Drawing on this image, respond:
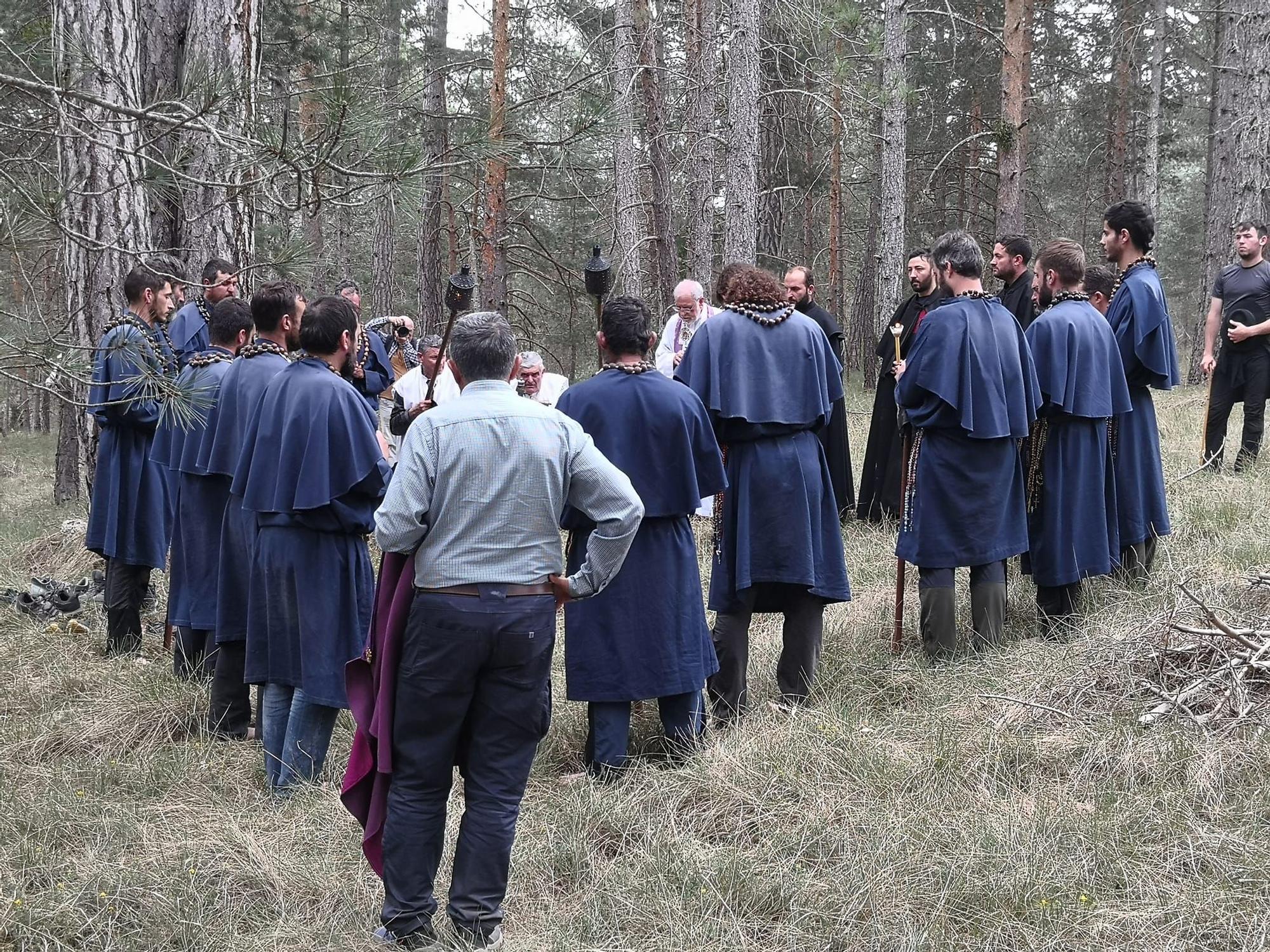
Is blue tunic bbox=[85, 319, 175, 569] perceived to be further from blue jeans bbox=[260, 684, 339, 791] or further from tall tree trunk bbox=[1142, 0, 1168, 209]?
tall tree trunk bbox=[1142, 0, 1168, 209]

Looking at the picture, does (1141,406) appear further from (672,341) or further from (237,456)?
(237,456)

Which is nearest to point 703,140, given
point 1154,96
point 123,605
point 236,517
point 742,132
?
point 742,132

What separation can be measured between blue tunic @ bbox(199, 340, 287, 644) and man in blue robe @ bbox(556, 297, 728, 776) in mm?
1495

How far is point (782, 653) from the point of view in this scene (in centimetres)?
587

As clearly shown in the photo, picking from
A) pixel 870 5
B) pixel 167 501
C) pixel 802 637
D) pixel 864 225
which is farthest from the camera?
pixel 864 225

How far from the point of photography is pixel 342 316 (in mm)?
4988

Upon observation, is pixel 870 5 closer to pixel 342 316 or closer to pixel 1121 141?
pixel 1121 141

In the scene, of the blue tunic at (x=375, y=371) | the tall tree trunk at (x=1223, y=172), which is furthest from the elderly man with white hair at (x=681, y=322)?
the tall tree trunk at (x=1223, y=172)

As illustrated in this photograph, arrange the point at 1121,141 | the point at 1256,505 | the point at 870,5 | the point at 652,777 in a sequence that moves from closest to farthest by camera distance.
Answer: the point at 652,777, the point at 1256,505, the point at 1121,141, the point at 870,5

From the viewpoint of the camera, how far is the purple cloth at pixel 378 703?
362cm

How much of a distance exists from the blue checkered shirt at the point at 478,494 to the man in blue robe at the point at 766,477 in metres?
2.04

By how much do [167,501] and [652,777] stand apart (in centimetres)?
401

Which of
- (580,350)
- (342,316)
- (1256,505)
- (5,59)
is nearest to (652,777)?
(342,316)

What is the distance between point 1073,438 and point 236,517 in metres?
4.29
